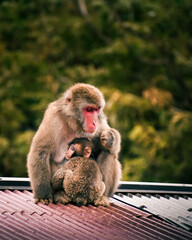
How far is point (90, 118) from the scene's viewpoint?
14.4ft

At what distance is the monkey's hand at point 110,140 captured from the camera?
14.4ft

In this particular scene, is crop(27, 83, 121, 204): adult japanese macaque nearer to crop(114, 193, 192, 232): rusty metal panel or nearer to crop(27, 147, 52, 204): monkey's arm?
crop(27, 147, 52, 204): monkey's arm

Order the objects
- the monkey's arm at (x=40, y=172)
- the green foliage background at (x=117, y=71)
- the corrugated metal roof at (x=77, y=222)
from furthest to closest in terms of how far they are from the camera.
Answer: the green foliage background at (x=117, y=71)
the monkey's arm at (x=40, y=172)
the corrugated metal roof at (x=77, y=222)

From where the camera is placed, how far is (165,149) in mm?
12445

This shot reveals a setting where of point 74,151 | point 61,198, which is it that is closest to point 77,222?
point 61,198

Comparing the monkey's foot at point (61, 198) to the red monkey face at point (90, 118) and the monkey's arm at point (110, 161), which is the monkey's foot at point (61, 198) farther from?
the red monkey face at point (90, 118)

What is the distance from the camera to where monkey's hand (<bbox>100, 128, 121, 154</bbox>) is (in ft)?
14.4

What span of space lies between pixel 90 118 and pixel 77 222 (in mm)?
1187

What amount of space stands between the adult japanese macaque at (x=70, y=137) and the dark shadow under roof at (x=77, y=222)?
30cm

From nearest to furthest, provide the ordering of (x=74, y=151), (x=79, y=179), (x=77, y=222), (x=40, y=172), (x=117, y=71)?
(x=77, y=222), (x=79, y=179), (x=40, y=172), (x=74, y=151), (x=117, y=71)

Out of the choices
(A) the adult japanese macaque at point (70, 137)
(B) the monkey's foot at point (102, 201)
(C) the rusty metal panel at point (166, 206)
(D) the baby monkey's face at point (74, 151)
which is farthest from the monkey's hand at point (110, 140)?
A: (C) the rusty metal panel at point (166, 206)

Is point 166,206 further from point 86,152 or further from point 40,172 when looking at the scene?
point 40,172

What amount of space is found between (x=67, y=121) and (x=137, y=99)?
24.9 feet

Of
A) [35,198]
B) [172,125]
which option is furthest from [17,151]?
[35,198]
